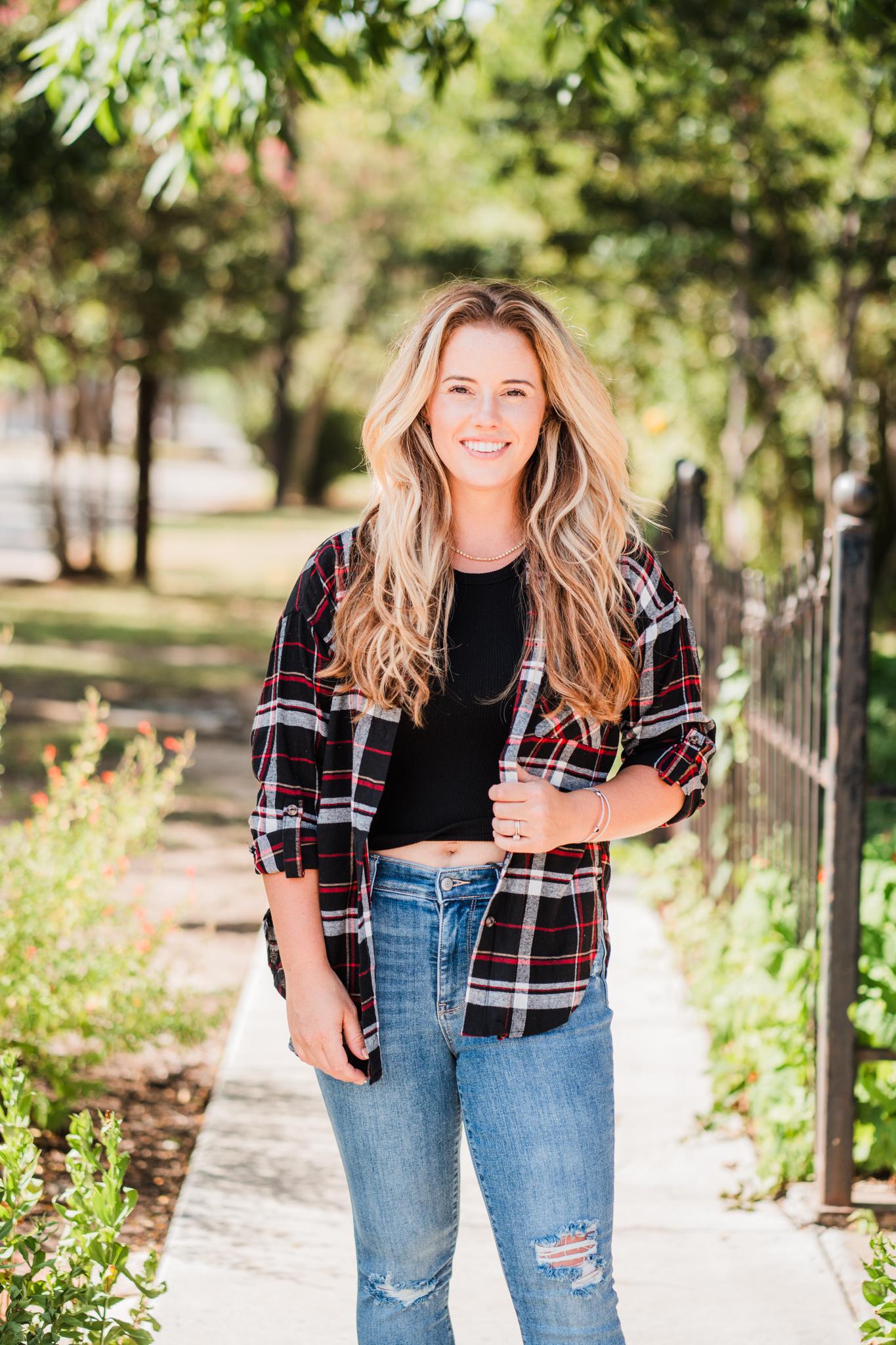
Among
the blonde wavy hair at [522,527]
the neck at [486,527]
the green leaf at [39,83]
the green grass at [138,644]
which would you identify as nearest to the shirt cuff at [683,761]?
the blonde wavy hair at [522,527]

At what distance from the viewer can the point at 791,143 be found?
13.5 meters

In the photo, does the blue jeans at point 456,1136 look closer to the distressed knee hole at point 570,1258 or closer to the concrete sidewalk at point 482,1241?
the distressed knee hole at point 570,1258

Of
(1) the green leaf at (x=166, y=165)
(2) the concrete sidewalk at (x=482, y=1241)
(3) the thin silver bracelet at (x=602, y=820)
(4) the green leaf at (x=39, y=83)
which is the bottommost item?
(2) the concrete sidewalk at (x=482, y=1241)

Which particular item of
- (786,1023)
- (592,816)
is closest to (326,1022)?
(592,816)

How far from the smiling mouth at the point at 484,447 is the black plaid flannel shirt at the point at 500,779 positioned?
0.24 metres

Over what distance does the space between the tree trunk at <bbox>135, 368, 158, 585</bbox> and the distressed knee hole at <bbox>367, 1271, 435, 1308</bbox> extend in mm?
15898

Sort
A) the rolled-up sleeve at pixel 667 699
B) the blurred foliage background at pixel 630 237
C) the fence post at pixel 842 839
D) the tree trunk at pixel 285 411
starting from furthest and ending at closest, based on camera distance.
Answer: the tree trunk at pixel 285 411 → the blurred foliage background at pixel 630 237 → the fence post at pixel 842 839 → the rolled-up sleeve at pixel 667 699

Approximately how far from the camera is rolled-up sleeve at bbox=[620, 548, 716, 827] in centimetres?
223

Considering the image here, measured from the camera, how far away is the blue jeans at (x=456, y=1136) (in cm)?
204

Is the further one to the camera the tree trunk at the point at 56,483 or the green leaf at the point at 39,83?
the tree trunk at the point at 56,483

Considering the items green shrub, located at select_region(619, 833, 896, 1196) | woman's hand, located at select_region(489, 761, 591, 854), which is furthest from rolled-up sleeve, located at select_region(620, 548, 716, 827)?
green shrub, located at select_region(619, 833, 896, 1196)

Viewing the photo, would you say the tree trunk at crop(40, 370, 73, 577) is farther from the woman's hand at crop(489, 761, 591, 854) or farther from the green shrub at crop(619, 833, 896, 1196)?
the woman's hand at crop(489, 761, 591, 854)

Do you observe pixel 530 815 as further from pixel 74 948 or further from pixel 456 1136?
pixel 74 948

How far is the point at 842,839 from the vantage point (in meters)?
3.36
